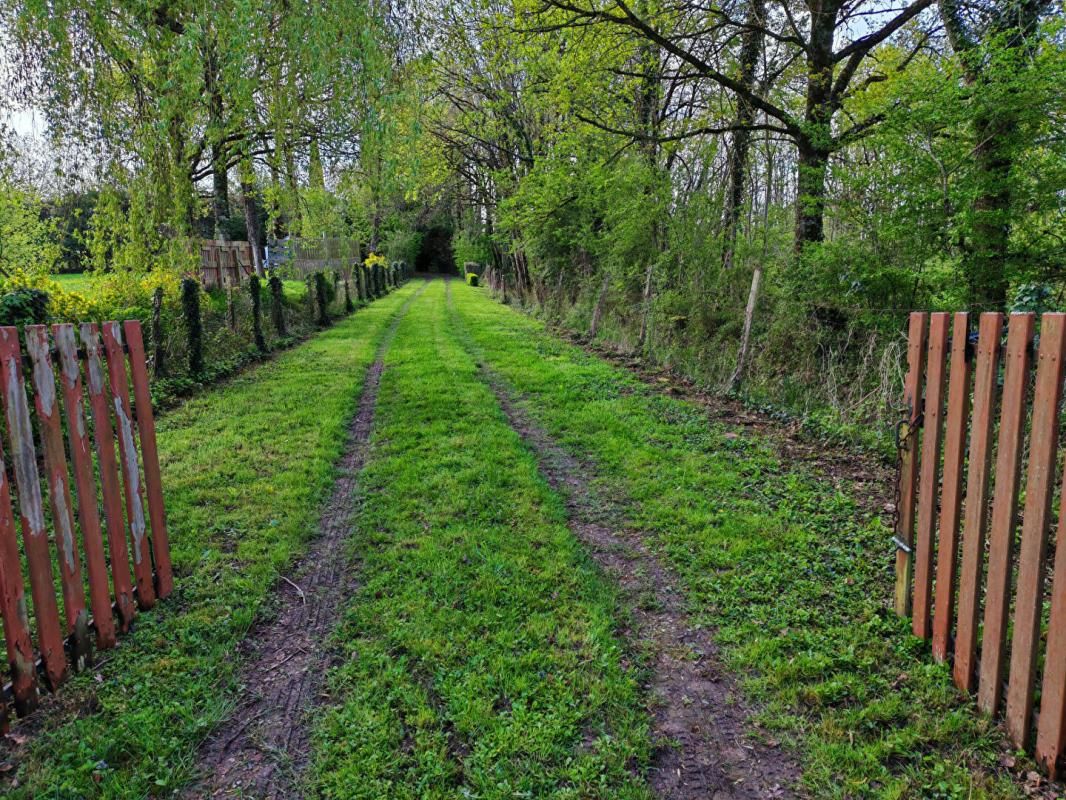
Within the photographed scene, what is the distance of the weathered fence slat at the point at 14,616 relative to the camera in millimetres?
2469

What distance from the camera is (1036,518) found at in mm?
2256

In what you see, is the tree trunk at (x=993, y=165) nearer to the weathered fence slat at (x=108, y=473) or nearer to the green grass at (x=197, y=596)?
the green grass at (x=197, y=596)

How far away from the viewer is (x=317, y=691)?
9.13ft

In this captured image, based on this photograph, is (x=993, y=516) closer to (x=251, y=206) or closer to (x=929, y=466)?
(x=929, y=466)

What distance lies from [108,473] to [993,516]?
4022 millimetres

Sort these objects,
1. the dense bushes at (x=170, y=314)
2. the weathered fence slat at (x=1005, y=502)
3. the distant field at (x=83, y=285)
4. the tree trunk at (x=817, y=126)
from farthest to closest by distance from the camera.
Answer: the distant field at (x=83, y=285) → the tree trunk at (x=817, y=126) → the dense bushes at (x=170, y=314) → the weathered fence slat at (x=1005, y=502)

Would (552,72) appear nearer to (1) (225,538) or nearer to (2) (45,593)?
(1) (225,538)

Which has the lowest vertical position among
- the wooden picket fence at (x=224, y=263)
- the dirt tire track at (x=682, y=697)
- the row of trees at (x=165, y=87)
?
the dirt tire track at (x=682, y=697)

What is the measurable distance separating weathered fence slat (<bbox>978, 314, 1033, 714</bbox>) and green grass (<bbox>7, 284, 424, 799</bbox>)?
10.4 feet

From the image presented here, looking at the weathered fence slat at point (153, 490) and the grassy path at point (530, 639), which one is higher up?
the weathered fence slat at point (153, 490)

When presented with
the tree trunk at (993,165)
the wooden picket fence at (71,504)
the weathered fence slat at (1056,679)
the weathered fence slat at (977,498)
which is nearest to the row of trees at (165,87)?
the wooden picket fence at (71,504)

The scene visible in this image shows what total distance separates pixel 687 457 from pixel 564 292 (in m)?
12.5

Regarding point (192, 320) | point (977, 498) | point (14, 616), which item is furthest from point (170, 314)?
point (977, 498)

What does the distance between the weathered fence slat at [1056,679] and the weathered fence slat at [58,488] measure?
393cm
